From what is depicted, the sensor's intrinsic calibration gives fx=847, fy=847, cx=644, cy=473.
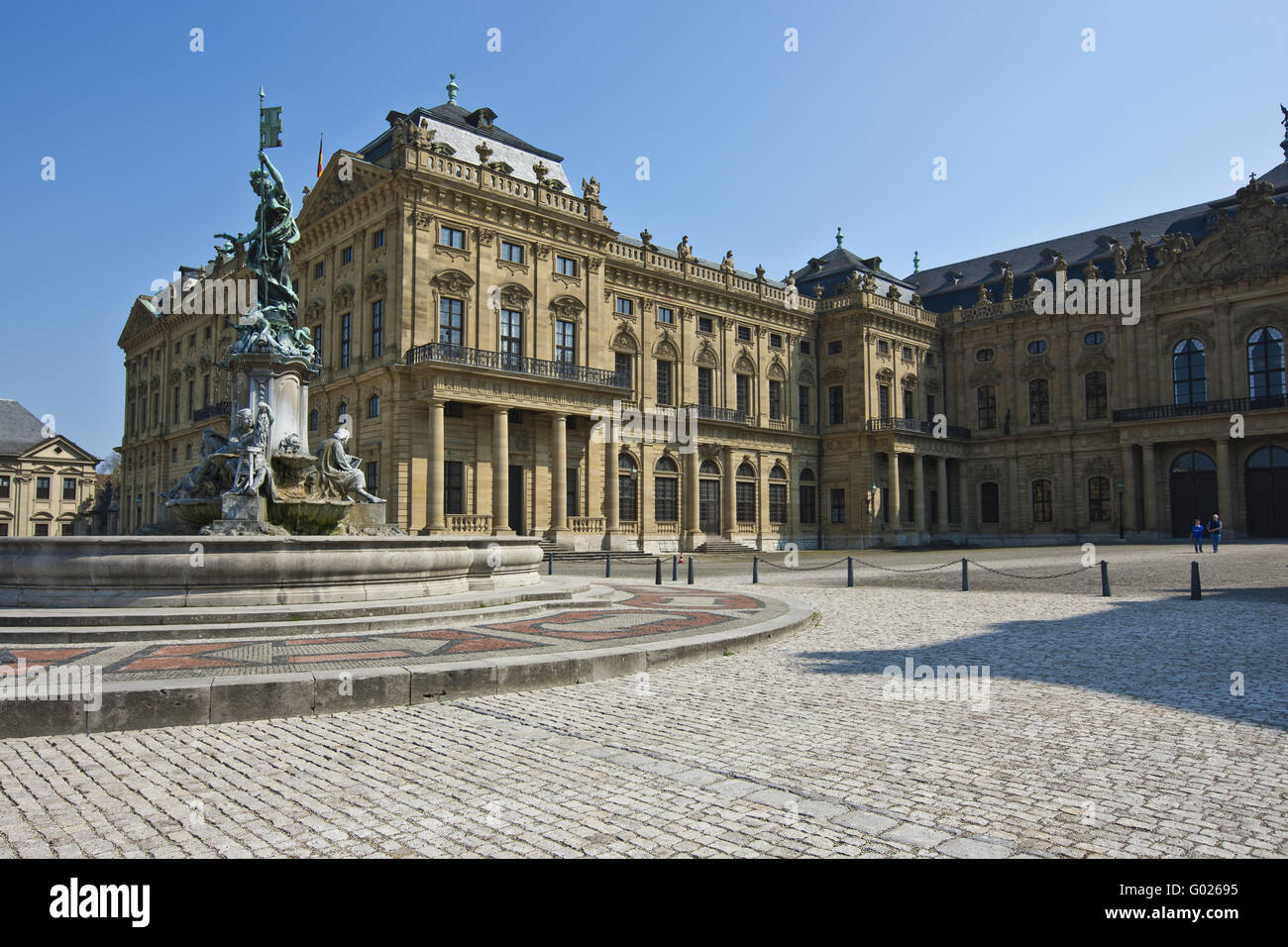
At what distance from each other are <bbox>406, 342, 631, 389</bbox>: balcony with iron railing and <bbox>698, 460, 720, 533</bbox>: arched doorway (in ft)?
25.9

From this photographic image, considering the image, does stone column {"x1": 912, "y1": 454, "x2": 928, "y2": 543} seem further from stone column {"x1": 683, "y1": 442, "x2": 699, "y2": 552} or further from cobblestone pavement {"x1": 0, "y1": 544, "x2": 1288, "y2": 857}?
cobblestone pavement {"x1": 0, "y1": 544, "x2": 1288, "y2": 857}

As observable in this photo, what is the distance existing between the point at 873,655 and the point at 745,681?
2.53 meters

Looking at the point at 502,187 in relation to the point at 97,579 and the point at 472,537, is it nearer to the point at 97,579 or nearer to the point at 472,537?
the point at 472,537

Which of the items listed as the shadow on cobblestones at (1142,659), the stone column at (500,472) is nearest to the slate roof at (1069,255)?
the stone column at (500,472)

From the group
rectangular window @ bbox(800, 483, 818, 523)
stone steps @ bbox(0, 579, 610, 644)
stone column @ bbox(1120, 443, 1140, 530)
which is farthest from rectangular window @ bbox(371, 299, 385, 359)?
stone column @ bbox(1120, 443, 1140, 530)

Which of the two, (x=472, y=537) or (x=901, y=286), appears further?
(x=901, y=286)

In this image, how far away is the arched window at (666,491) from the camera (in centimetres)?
4606

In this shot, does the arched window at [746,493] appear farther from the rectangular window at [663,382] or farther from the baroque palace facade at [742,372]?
the rectangular window at [663,382]

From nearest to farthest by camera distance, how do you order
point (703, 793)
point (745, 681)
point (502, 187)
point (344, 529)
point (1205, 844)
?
point (1205, 844)
point (703, 793)
point (745, 681)
point (344, 529)
point (502, 187)

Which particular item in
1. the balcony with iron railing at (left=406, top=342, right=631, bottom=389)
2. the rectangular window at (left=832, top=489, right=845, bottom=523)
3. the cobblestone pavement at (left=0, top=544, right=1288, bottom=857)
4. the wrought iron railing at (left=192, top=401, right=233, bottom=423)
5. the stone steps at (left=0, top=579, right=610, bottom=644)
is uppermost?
the wrought iron railing at (left=192, top=401, right=233, bottom=423)

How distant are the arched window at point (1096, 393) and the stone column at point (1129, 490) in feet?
10.9

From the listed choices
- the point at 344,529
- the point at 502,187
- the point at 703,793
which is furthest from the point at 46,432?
the point at 703,793

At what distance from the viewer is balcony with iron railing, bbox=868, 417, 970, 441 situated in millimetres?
53562

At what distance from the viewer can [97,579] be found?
10.8 meters
